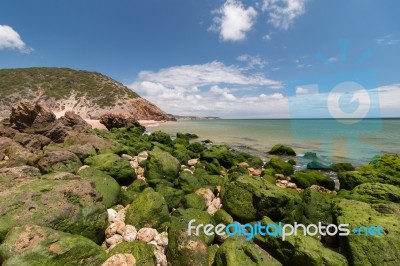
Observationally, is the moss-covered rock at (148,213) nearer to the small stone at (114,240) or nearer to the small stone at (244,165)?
the small stone at (114,240)

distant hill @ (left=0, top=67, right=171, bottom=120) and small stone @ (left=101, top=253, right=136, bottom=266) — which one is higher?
distant hill @ (left=0, top=67, right=171, bottom=120)

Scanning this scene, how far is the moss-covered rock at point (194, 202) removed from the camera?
6836 mm

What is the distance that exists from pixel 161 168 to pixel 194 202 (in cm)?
256

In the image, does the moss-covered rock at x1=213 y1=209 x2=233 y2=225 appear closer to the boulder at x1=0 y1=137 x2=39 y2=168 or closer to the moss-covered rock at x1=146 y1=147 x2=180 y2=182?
the moss-covered rock at x1=146 y1=147 x2=180 y2=182

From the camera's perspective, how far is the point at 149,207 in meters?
5.82

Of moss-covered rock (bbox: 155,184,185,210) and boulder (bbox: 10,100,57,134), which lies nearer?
moss-covered rock (bbox: 155,184,185,210)

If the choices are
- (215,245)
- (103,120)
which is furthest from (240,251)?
(103,120)

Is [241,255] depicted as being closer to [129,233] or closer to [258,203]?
[258,203]

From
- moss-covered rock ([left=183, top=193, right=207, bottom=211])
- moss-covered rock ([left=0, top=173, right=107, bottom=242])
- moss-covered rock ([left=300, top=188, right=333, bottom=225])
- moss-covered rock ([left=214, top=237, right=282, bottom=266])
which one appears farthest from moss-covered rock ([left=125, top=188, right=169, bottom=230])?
moss-covered rock ([left=300, top=188, right=333, bottom=225])

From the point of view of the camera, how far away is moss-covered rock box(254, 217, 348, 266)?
434 centimetres

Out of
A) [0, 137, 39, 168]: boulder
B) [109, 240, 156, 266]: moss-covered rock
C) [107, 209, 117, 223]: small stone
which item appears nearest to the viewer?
[109, 240, 156, 266]: moss-covered rock

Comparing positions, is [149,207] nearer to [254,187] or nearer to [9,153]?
[254,187]

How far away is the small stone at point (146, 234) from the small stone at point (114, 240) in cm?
37

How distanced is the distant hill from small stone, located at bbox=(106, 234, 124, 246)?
207 ft
